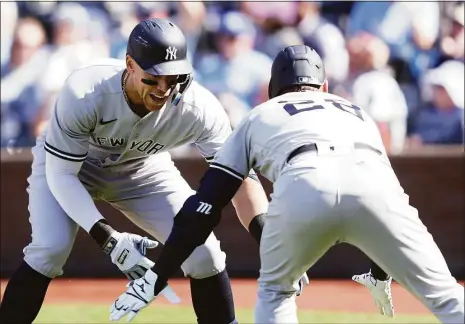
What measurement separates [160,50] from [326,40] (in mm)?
5447

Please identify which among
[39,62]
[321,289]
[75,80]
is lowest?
[321,289]

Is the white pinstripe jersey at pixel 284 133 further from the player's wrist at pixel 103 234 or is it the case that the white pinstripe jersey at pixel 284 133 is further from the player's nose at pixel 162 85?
the player's wrist at pixel 103 234

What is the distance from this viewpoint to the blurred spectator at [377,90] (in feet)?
31.2

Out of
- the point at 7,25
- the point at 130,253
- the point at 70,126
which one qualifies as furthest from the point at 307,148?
the point at 7,25

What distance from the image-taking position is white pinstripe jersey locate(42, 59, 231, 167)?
16.3 feet

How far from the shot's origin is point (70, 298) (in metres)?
7.91

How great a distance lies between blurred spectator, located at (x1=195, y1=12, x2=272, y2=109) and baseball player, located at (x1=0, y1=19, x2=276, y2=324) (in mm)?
4396

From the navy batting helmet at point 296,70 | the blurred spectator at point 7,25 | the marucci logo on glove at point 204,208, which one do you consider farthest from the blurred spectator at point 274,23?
the marucci logo on glove at point 204,208

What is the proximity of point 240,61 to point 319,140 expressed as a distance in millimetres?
5968

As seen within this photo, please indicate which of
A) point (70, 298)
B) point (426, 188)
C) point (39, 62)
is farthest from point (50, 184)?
point (39, 62)

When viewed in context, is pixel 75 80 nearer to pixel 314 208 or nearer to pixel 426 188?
pixel 314 208

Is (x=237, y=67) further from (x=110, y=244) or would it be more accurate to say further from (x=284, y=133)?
(x=284, y=133)

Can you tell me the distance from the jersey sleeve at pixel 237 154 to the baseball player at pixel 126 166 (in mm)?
752

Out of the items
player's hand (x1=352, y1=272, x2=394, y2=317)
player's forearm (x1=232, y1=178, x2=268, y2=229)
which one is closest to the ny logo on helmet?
player's forearm (x1=232, y1=178, x2=268, y2=229)
